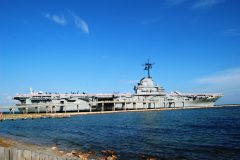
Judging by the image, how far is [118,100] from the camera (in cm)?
8575

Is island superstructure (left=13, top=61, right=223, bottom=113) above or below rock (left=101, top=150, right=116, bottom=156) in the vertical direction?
above

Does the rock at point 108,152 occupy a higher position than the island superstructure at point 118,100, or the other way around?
the island superstructure at point 118,100

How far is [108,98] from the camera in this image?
86.7 metres

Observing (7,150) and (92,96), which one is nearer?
(7,150)

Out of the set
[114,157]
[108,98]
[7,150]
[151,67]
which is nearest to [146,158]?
[114,157]

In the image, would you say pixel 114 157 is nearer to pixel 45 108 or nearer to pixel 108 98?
pixel 45 108

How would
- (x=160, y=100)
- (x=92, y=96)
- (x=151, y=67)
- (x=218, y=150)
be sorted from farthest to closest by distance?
(x=151, y=67) → (x=160, y=100) → (x=92, y=96) → (x=218, y=150)

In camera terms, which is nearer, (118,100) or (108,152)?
(108,152)

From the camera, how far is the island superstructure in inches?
2963

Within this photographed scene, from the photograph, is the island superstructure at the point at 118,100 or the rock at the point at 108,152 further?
the island superstructure at the point at 118,100

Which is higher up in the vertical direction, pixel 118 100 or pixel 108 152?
pixel 118 100

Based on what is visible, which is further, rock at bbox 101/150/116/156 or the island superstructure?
the island superstructure

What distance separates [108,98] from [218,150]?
220 feet

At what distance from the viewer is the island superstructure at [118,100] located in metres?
75.2
